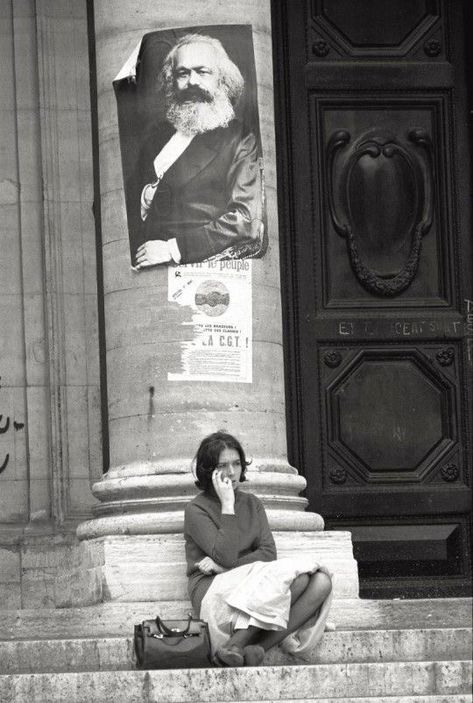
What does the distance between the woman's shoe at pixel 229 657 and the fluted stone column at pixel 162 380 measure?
63.7 inches

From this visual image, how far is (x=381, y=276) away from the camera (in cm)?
1388

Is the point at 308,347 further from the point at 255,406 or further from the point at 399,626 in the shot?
the point at 399,626

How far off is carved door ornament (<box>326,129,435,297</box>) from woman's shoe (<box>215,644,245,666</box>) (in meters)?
4.38

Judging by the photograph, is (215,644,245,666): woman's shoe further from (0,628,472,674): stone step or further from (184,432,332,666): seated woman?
(0,628,472,674): stone step

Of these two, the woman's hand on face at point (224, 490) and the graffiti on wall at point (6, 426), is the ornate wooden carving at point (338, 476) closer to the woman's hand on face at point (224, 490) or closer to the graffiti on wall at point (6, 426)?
the graffiti on wall at point (6, 426)

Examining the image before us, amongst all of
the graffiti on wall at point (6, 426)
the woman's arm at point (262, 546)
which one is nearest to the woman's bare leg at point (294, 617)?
the woman's arm at point (262, 546)

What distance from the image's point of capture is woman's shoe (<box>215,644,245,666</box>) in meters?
10.0

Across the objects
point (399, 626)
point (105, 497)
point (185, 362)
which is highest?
point (185, 362)

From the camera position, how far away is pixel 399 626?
10.8 meters

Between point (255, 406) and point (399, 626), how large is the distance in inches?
77.2

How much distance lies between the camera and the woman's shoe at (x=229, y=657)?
1004 cm

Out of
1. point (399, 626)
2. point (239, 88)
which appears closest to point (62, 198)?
point (239, 88)

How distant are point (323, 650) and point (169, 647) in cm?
102

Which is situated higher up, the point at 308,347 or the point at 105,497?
the point at 308,347
